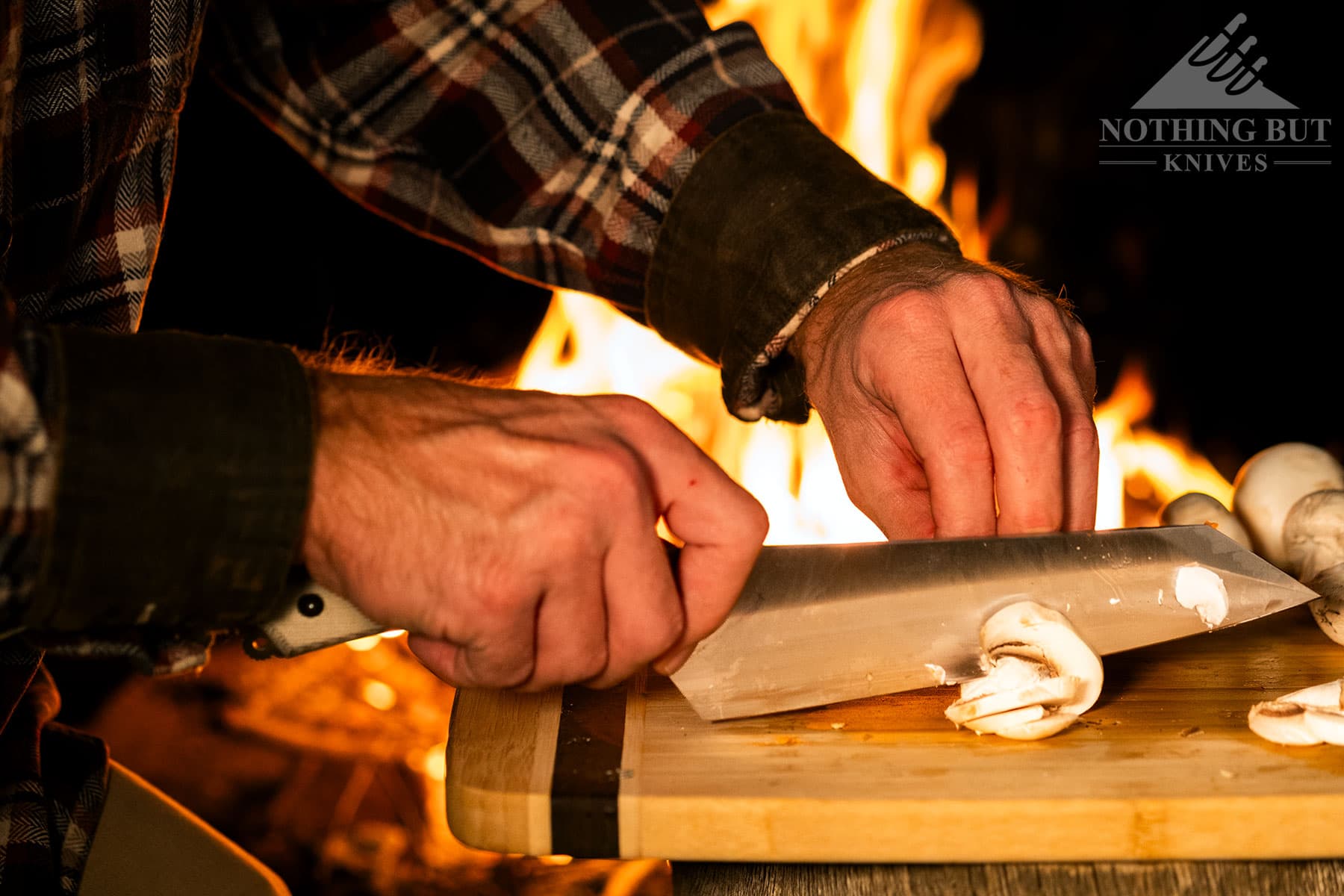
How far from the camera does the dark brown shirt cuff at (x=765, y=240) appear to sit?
4.20 ft

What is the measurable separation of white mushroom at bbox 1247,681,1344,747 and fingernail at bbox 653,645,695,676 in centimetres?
51

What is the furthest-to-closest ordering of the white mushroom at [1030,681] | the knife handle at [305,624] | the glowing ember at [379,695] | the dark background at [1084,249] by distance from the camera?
the glowing ember at [379,695] < the dark background at [1084,249] < the white mushroom at [1030,681] < the knife handle at [305,624]

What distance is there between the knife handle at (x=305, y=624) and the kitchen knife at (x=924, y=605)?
29 cm

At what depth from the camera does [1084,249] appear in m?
2.26

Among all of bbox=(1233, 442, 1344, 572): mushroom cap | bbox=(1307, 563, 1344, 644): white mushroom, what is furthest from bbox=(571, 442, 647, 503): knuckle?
bbox=(1233, 442, 1344, 572): mushroom cap

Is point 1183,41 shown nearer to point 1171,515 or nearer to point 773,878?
point 1171,515

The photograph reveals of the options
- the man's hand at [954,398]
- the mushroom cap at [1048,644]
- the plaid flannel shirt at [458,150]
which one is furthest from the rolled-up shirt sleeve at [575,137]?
the mushroom cap at [1048,644]

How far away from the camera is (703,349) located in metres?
1.48

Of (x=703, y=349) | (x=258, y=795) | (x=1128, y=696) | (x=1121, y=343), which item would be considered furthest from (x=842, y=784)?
(x=1121, y=343)

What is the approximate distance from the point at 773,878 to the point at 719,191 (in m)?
0.83

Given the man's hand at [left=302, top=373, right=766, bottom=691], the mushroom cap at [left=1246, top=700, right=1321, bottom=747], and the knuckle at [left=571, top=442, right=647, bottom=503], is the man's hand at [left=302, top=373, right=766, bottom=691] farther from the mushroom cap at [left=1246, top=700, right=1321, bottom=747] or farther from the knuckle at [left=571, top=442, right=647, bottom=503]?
the mushroom cap at [left=1246, top=700, right=1321, bottom=747]

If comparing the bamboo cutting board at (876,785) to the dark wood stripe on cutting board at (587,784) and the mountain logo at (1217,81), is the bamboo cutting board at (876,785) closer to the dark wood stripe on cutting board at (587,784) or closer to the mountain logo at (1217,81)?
the dark wood stripe on cutting board at (587,784)

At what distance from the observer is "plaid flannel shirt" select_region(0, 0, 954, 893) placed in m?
1.11

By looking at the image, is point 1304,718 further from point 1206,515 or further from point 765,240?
point 765,240
